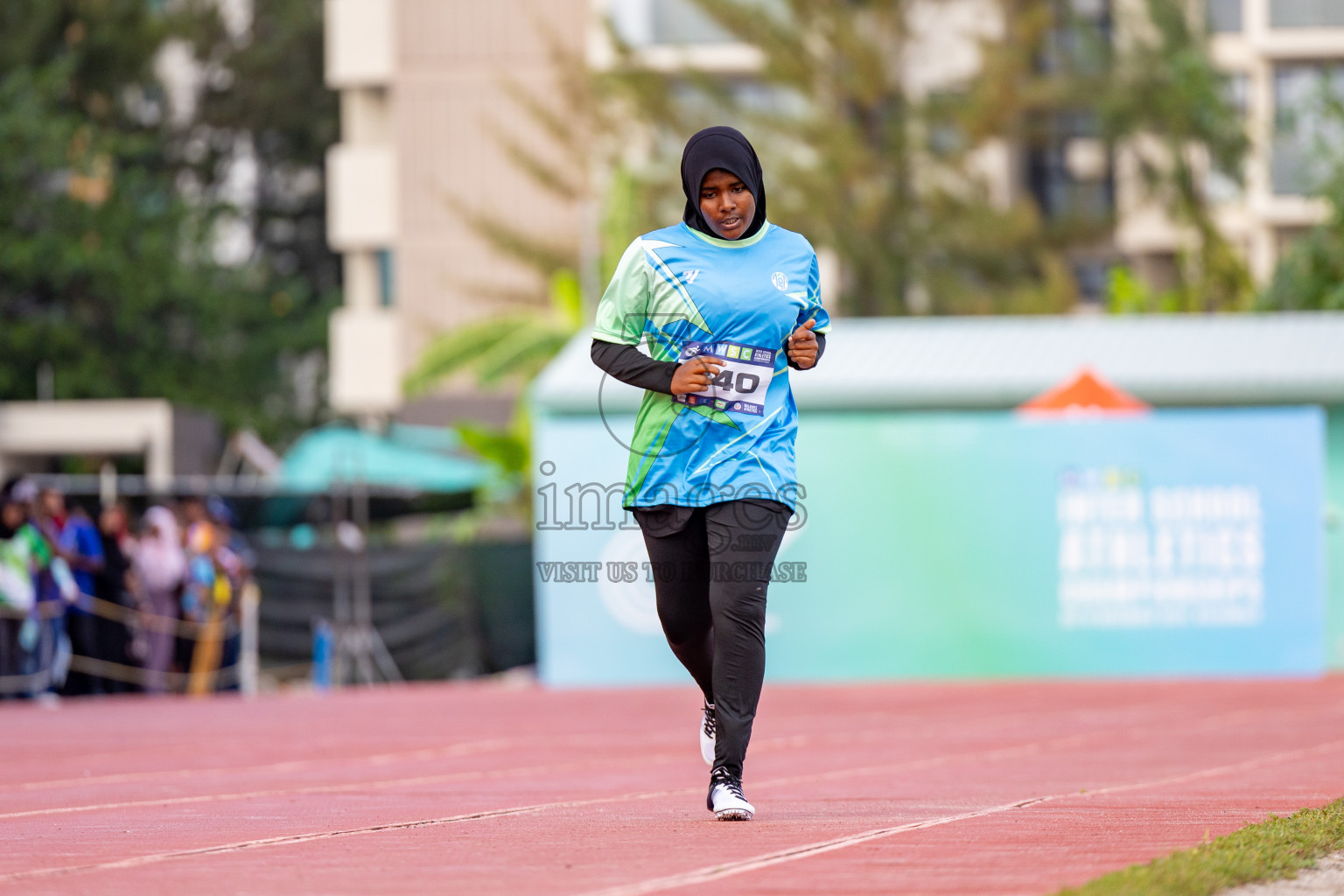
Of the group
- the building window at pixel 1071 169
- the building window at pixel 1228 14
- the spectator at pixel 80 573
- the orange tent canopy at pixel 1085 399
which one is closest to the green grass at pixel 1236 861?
the orange tent canopy at pixel 1085 399

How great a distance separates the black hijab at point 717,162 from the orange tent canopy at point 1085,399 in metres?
12.1

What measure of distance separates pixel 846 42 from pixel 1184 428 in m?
17.3

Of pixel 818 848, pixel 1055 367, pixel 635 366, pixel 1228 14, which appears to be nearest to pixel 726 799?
pixel 818 848

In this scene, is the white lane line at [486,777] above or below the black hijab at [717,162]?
below

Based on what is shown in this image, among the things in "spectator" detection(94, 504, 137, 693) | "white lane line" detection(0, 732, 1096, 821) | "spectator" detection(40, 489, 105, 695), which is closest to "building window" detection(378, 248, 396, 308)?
"spectator" detection(94, 504, 137, 693)

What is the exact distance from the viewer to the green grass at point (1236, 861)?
4.45 m

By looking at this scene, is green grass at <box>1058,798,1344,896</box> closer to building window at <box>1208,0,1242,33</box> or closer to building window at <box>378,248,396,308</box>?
building window at <box>1208,0,1242,33</box>

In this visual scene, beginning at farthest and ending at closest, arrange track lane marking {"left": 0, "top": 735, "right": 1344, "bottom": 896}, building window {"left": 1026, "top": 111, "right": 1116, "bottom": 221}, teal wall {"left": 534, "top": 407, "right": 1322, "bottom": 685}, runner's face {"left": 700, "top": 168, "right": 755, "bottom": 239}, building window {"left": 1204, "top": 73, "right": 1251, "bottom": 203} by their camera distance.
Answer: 1. building window {"left": 1026, "top": 111, "right": 1116, "bottom": 221}
2. building window {"left": 1204, "top": 73, "right": 1251, "bottom": 203}
3. teal wall {"left": 534, "top": 407, "right": 1322, "bottom": 685}
4. runner's face {"left": 700, "top": 168, "right": 755, "bottom": 239}
5. track lane marking {"left": 0, "top": 735, "right": 1344, "bottom": 896}

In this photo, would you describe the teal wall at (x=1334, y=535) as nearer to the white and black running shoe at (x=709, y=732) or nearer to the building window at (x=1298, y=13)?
the white and black running shoe at (x=709, y=732)

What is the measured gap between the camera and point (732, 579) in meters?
6.06

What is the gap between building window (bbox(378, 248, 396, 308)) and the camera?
142ft

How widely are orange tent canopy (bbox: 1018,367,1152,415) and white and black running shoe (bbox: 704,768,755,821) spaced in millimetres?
12447

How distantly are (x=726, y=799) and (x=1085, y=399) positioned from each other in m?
12.7

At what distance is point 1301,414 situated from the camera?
17.6 m
